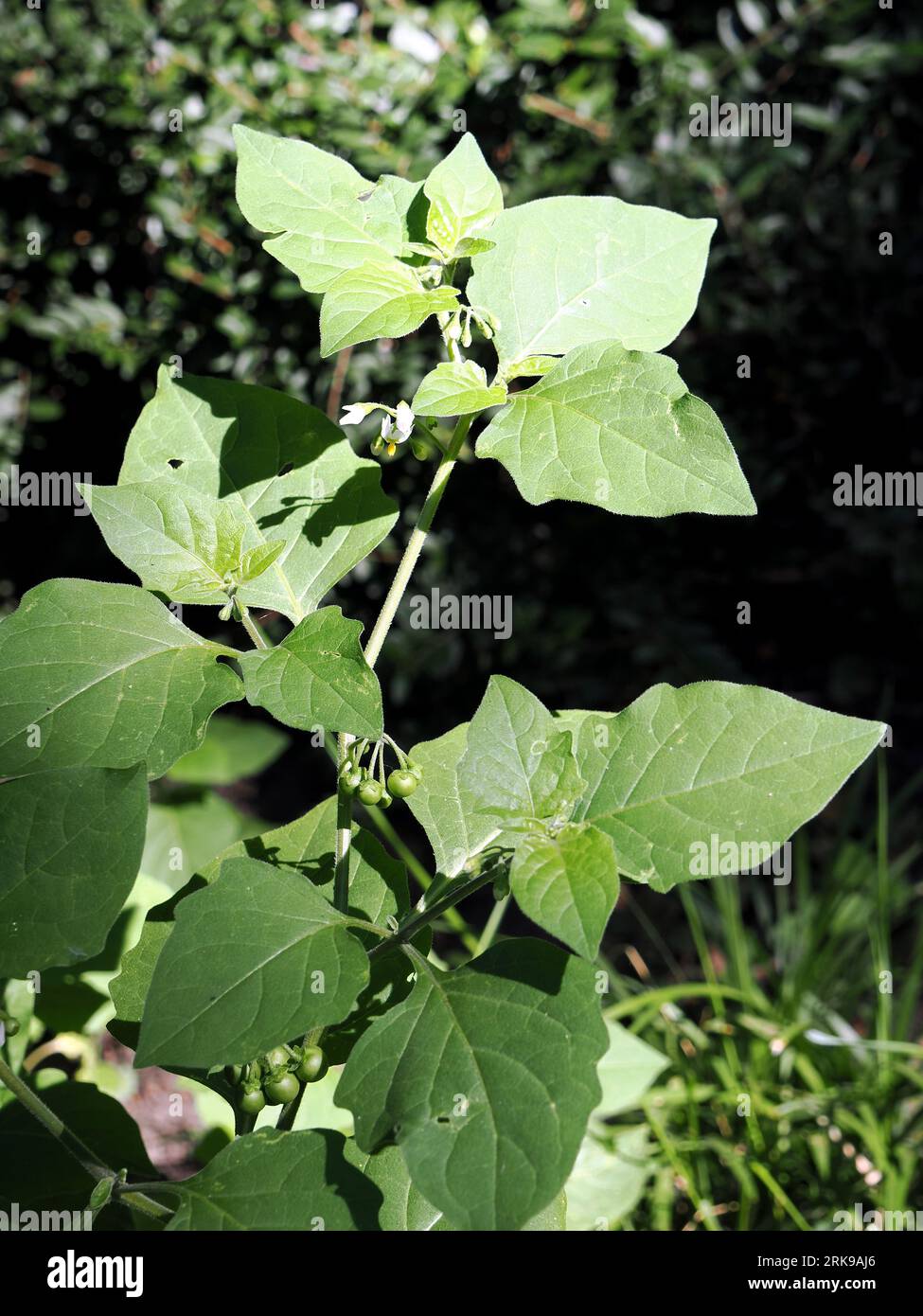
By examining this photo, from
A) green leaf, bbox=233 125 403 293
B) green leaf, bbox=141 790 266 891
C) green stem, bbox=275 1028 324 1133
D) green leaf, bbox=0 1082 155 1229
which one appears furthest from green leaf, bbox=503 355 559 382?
green leaf, bbox=141 790 266 891

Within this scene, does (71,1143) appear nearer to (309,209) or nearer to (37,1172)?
(37,1172)

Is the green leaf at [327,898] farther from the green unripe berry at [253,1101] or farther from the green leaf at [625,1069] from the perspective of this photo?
the green leaf at [625,1069]

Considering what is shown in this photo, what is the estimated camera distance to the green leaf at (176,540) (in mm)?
936

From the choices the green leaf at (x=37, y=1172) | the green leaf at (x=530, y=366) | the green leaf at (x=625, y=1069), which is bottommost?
the green leaf at (x=625, y=1069)

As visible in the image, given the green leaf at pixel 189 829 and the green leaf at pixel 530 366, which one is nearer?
the green leaf at pixel 530 366

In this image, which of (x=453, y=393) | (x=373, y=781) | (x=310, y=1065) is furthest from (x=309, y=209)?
(x=310, y=1065)

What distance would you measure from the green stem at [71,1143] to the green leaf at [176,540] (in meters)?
0.40

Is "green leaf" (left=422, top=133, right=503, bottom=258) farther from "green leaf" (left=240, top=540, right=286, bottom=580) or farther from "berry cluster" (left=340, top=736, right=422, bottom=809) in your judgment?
"berry cluster" (left=340, top=736, right=422, bottom=809)

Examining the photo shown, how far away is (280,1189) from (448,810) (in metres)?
0.35

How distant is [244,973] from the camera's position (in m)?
0.78

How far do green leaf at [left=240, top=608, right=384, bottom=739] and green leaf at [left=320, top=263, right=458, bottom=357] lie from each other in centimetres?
21

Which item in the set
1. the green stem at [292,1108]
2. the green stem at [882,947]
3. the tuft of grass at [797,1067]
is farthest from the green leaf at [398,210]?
the green stem at [882,947]
